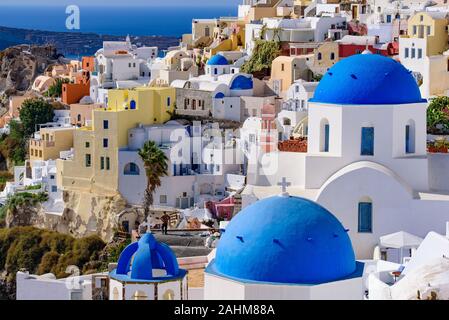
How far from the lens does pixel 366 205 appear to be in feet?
91.4

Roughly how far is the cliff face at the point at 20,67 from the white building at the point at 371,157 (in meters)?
39.3

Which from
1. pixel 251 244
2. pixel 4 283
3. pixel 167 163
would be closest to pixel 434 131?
pixel 167 163

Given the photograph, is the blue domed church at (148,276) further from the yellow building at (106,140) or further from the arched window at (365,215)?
the yellow building at (106,140)

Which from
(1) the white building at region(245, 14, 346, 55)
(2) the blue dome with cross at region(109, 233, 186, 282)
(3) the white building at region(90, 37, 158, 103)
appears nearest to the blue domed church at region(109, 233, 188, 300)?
(2) the blue dome with cross at region(109, 233, 186, 282)

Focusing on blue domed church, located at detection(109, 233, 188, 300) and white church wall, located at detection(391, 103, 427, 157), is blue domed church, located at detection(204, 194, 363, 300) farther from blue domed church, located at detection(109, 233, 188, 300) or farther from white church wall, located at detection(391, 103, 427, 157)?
white church wall, located at detection(391, 103, 427, 157)

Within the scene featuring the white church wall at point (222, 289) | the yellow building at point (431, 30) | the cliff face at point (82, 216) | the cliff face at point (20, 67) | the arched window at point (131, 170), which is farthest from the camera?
the cliff face at point (20, 67)

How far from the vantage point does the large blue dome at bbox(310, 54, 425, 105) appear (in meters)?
28.0

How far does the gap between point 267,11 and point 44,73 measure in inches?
468

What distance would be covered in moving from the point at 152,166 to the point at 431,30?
40.0 feet

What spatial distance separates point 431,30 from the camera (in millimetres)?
48562

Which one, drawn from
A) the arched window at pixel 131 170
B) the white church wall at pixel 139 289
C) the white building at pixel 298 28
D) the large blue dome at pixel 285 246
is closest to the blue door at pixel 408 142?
the large blue dome at pixel 285 246

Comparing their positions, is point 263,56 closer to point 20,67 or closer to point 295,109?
point 295,109

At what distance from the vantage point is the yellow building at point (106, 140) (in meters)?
43.3

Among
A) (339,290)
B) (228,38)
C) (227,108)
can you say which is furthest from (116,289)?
(228,38)
